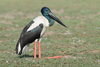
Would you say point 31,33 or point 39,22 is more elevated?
point 39,22

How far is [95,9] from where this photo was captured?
106ft

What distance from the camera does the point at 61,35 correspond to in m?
19.3

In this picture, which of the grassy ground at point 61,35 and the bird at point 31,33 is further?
the bird at point 31,33

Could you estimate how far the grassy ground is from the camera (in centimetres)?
1159

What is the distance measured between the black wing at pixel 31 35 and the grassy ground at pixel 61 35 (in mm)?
580

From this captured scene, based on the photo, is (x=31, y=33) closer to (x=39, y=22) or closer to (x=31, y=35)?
(x=31, y=35)

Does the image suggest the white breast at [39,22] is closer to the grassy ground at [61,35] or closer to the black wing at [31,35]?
the black wing at [31,35]

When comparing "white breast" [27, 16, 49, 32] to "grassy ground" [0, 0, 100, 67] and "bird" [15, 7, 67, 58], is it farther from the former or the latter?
"grassy ground" [0, 0, 100, 67]

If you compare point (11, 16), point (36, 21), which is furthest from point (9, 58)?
point (11, 16)

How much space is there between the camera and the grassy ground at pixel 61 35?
11.6 m

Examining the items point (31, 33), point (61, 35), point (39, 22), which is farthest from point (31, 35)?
point (61, 35)

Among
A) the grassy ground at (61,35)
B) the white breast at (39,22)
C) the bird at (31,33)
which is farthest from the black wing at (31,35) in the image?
the grassy ground at (61,35)

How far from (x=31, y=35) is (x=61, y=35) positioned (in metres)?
6.94

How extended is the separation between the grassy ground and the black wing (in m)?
0.58
